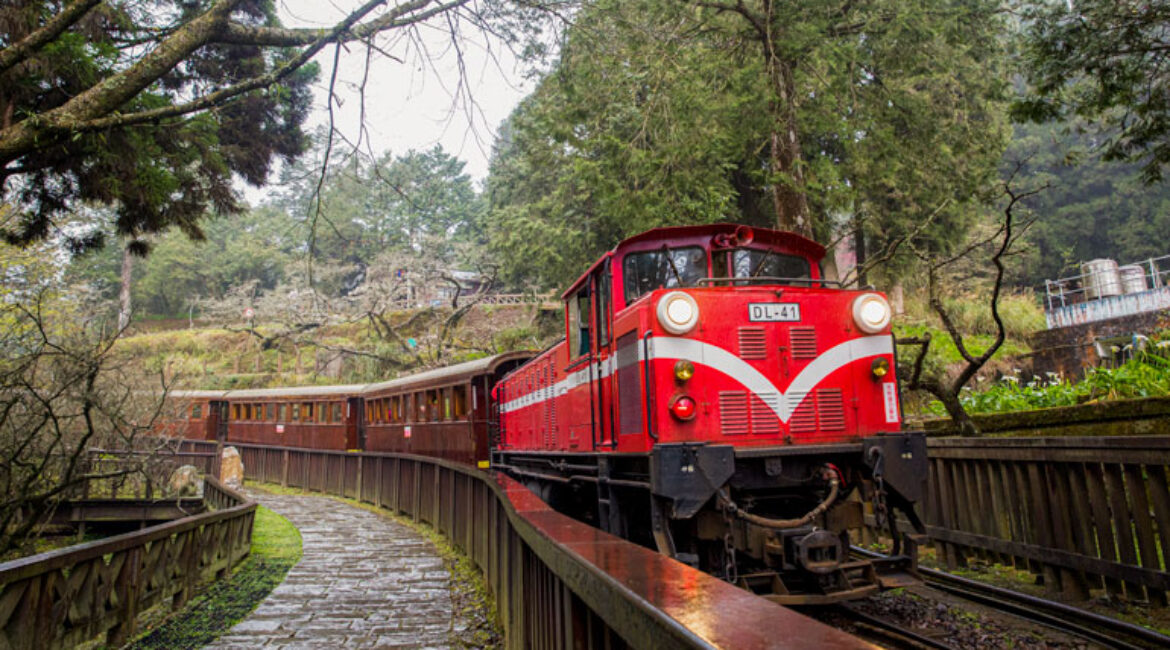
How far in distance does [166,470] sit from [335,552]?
5901 mm

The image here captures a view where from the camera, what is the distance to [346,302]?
3938 centimetres

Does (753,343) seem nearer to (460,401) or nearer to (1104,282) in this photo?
(460,401)

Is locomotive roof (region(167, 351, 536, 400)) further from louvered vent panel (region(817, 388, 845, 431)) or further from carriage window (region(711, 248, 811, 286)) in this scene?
louvered vent panel (region(817, 388, 845, 431))

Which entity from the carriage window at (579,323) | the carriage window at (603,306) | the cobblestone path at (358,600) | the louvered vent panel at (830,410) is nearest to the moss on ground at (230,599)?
the cobblestone path at (358,600)

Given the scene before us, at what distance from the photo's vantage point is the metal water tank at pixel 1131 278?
73.3 feet

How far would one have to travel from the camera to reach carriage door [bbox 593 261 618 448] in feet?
21.6

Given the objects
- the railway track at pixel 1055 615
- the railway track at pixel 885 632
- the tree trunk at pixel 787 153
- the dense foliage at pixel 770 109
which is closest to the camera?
the railway track at pixel 1055 615

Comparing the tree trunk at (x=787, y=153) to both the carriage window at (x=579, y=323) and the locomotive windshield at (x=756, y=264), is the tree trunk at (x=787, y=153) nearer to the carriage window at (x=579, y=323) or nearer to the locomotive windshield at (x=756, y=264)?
the locomotive windshield at (x=756, y=264)

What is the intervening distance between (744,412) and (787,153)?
7649mm

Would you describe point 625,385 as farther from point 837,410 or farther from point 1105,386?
point 1105,386

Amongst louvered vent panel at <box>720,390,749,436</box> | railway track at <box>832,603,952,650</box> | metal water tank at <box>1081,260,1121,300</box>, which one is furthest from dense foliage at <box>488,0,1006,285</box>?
metal water tank at <box>1081,260,1121,300</box>

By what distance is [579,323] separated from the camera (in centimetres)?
766

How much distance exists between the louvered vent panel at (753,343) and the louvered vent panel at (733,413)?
13.2 inches

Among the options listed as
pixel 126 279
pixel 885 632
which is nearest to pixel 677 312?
pixel 885 632
